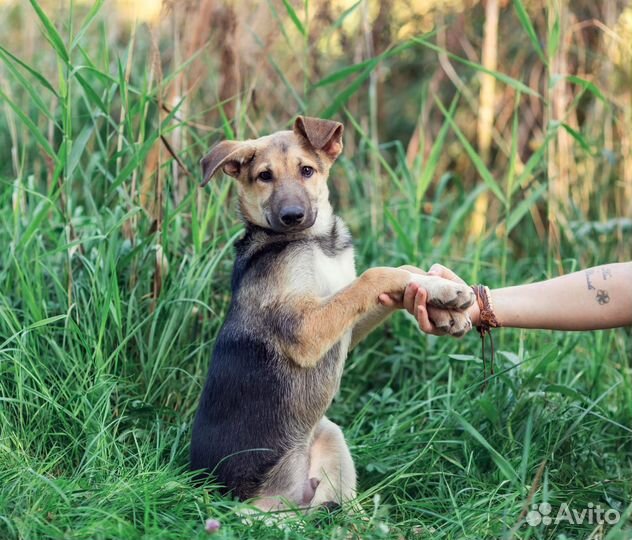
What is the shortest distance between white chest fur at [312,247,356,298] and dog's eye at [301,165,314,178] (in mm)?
365

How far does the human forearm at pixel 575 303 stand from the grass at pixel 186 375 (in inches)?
10.9

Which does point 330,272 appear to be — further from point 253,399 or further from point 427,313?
point 253,399

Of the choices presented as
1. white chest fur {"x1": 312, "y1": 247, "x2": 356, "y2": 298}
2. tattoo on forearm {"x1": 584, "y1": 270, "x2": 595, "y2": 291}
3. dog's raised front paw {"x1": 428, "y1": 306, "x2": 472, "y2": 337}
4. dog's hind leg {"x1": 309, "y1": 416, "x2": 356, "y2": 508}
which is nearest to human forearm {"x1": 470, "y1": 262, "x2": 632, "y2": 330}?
tattoo on forearm {"x1": 584, "y1": 270, "x2": 595, "y2": 291}

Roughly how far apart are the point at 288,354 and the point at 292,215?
Answer: 570 mm

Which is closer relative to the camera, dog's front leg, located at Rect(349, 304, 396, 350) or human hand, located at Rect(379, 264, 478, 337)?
human hand, located at Rect(379, 264, 478, 337)

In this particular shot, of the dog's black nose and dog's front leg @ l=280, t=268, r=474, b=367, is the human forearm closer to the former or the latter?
dog's front leg @ l=280, t=268, r=474, b=367

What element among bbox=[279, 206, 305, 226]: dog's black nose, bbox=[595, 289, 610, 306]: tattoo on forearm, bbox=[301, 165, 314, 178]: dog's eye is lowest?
bbox=[595, 289, 610, 306]: tattoo on forearm

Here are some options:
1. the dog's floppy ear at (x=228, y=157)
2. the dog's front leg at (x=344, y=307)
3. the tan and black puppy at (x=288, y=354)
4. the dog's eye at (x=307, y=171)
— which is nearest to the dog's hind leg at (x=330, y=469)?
A: the tan and black puppy at (x=288, y=354)

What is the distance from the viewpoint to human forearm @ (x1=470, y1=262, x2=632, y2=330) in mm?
3205

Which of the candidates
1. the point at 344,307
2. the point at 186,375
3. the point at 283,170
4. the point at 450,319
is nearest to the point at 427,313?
the point at 450,319

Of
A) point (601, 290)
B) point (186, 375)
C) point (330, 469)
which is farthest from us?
point (186, 375)

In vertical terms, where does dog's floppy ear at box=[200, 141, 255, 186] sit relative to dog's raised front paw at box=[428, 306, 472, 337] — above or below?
above

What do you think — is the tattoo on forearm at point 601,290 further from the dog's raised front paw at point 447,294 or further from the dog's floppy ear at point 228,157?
the dog's floppy ear at point 228,157

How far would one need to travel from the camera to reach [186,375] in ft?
12.4
